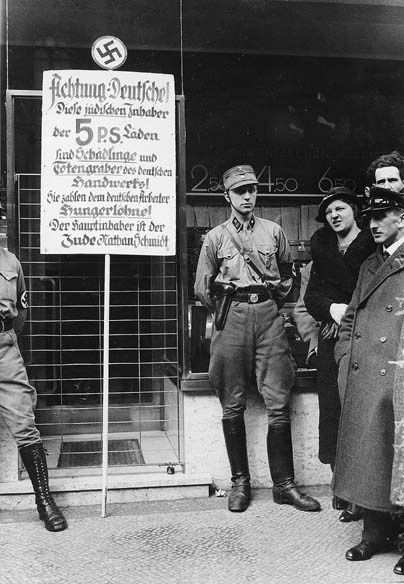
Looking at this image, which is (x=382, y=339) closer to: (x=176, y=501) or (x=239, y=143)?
(x=176, y=501)

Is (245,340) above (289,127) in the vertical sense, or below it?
below

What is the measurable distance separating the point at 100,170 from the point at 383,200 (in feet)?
6.36

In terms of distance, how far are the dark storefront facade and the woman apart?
1.81ft

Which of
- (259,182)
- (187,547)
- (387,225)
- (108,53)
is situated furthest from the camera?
(259,182)

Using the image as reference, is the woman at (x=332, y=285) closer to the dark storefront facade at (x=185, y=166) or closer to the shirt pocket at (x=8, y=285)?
the dark storefront facade at (x=185, y=166)

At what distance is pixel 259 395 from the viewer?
5.25 m

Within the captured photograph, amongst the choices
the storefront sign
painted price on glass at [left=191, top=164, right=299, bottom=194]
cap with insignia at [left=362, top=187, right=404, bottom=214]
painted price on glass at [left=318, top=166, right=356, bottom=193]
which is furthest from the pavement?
painted price on glass at [left=318, top=166, right=356, bottom=193]

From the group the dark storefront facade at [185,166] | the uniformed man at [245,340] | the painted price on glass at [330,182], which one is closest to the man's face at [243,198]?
the uniformed man at [245,340]

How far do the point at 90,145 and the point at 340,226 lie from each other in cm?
177

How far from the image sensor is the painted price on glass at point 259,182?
21.4ft

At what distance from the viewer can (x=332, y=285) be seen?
4.67 meters

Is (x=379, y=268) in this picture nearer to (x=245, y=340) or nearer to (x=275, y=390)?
(x=245, y=340)

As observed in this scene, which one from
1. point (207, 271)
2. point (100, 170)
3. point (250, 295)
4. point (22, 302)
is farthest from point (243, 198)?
point (22, 302)

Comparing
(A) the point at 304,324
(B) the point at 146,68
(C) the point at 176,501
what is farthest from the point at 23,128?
(C) the point at 176,501
